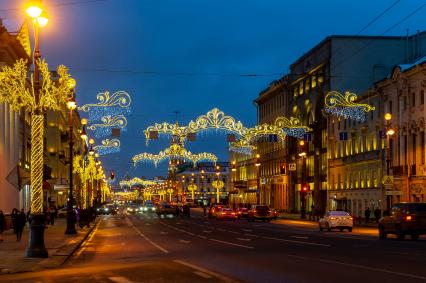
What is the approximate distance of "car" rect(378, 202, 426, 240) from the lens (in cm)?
3781

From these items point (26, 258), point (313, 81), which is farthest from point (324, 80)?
point (26, 258)

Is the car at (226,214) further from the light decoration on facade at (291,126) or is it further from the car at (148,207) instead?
the car at (148,207)

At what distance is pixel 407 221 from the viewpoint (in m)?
38.0

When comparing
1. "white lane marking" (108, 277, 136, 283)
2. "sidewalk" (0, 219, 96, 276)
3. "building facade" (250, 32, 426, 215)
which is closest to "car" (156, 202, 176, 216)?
"building facade" (250, 32, 426, 215)

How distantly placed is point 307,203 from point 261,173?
2885 centimetres

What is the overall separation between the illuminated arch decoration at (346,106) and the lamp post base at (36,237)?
42.3 m

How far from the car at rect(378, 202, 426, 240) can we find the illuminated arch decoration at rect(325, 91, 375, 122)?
2661cm

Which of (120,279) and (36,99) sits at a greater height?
(36,99)

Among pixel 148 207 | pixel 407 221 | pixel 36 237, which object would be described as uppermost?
pixel 36 237

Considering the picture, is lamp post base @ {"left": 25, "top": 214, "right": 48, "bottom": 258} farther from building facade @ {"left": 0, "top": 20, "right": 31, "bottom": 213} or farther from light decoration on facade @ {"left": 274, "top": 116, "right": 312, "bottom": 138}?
light decoration on facade @ {"left": 274, "top": 116, "right": 312, "bottom": 138}

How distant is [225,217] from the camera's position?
3334 inches

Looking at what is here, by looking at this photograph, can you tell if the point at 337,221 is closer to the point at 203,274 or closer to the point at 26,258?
the point at 26,258

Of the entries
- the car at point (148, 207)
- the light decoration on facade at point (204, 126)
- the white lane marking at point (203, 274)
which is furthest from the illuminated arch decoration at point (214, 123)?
the car at point (148, 207)

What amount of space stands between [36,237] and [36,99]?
4.55 m
